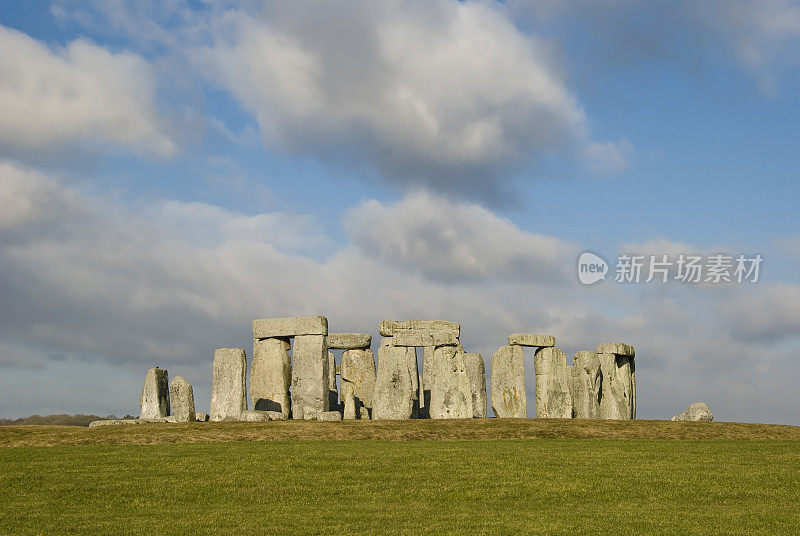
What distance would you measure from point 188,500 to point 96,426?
1198 centimetres

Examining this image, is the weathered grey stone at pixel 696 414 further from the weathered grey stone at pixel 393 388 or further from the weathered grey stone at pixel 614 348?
the weathered grey stone at pixel 393 388

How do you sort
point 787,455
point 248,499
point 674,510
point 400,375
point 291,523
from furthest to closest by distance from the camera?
point 400,375
point 787,455
point 248,499
point 674,510
point 291,523

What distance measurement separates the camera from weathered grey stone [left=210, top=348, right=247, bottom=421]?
2928cm

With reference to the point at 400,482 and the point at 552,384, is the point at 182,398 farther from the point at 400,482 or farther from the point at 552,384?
the point at 400,482

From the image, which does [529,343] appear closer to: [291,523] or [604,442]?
[604,442]

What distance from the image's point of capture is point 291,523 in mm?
13336

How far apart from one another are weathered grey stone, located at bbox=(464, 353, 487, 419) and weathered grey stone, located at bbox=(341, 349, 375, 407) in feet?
14.1

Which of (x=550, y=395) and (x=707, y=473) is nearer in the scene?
(x=707, y=473)

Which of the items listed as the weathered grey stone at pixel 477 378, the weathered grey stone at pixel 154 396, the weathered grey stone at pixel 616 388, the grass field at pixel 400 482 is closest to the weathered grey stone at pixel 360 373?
the weathered grey stone at pixel 477 378

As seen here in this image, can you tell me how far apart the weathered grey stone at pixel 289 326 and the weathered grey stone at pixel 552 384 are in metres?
7.48

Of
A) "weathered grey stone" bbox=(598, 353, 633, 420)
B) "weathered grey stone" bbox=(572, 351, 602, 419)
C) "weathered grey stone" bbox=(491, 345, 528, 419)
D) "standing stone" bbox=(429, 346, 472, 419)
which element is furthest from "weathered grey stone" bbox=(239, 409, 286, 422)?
"weathered grey stone" bbox=(598, 353, 633, 420)

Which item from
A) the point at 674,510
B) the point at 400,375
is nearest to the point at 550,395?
the point at 400,375

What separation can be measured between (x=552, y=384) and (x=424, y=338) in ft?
14.8

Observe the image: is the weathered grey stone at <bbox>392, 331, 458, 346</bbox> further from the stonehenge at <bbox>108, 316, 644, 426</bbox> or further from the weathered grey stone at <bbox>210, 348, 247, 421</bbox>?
the weathered grey stone at <bbox>210, 348, 247, 421</bbox>
